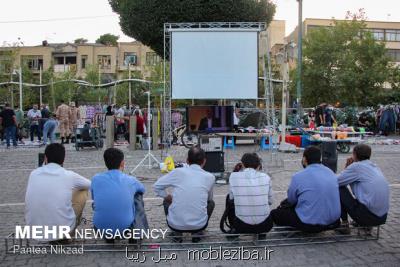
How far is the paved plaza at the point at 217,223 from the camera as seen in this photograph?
5.68m

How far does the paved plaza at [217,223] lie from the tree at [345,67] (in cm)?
1308

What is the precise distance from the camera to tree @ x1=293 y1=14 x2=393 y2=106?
28698mm

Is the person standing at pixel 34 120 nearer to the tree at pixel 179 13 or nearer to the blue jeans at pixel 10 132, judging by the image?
the blue jeans at pixel 10 132

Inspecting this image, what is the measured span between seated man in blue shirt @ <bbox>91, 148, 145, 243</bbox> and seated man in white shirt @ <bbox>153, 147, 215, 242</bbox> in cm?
50

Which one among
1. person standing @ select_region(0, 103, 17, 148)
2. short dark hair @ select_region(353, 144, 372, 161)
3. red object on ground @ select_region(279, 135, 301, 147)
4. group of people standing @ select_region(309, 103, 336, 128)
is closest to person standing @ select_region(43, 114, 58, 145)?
person standing @ select_region(0, 103, 17, 148)

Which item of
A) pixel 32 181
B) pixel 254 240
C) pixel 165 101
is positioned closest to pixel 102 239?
pixel 32 181

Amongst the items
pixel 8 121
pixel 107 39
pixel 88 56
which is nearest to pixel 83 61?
pixel 88 56

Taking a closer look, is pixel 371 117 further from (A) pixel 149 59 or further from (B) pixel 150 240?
(A) pixel 149 59

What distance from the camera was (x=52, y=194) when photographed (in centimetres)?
589

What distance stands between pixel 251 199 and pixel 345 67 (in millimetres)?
24337

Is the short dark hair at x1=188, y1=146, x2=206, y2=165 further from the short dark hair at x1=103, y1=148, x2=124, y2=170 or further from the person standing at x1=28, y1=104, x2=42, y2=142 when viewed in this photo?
the person standing at x1=28, y1=104, x2=42, y2=142

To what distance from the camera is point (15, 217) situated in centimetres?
809

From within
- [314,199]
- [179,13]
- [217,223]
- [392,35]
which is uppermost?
[392,35]

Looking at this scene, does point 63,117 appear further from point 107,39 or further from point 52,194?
point 107,39
